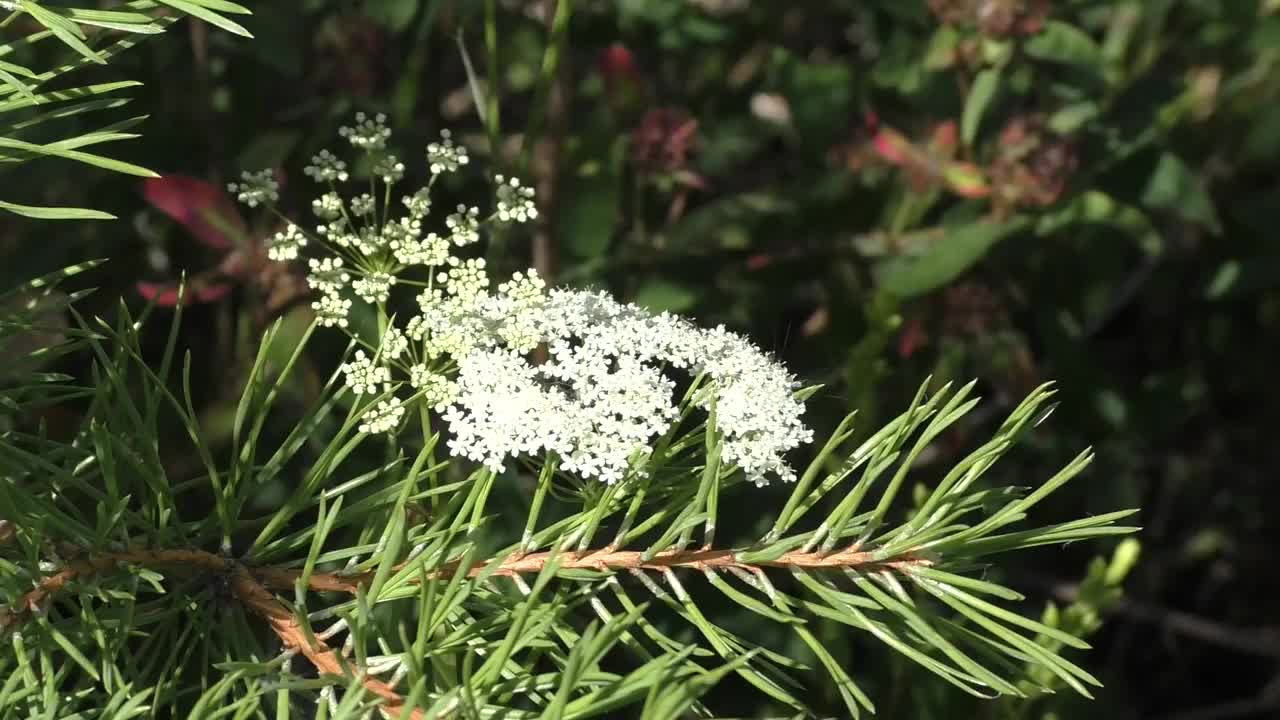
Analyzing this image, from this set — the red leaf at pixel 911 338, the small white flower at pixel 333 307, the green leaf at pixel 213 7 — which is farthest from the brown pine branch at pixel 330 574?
the red leaf at pixel 911 338

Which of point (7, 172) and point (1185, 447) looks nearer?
point (7, 172)

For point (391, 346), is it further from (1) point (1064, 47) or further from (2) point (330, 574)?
(1) point (1064, 47)

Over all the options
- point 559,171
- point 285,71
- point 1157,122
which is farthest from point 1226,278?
point 285,71

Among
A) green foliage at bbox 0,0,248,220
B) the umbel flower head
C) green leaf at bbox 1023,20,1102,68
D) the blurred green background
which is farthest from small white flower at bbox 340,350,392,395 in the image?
green leaf at bbox 1023,20,1102,68

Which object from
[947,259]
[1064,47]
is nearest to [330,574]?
[947,259]

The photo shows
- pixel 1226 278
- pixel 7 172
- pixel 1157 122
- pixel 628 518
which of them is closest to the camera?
pixel 628 518

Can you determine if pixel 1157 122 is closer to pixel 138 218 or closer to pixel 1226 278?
pixel 1226 278
